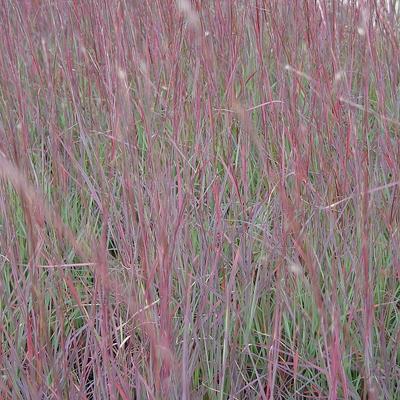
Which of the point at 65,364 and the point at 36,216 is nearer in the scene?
the point at 65,364

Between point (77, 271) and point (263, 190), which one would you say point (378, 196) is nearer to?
point (263, 190)

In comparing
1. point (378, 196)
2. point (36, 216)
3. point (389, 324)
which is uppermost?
point (36, 216)

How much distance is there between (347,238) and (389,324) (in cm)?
21

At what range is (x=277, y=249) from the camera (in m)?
1.28

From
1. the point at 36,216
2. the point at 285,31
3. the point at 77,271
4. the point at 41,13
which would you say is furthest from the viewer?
the point at 41,13

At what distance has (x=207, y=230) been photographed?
52.7 inches

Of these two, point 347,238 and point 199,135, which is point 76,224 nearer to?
point 199,135

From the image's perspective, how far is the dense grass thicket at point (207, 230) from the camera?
1099 millimetres

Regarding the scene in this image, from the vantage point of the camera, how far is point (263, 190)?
1.68 m

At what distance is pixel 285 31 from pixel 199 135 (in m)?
0.55

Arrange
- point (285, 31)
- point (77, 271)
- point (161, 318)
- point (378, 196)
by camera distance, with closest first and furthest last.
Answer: point (161, 318), point (378, 196), point (77, 271), point (285, 31)

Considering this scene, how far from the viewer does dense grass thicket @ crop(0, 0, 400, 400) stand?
1.10 m

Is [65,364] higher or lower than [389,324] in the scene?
higher

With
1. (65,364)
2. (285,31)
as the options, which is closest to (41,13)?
(285,31)
